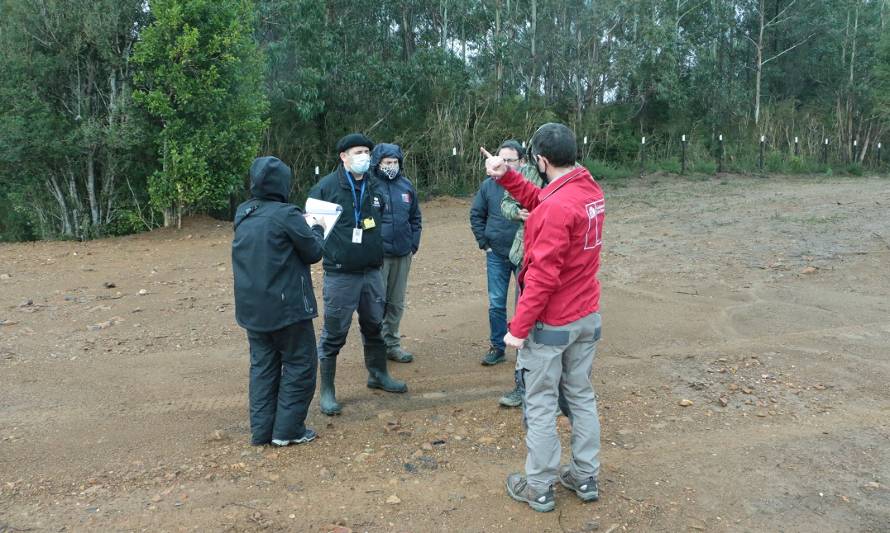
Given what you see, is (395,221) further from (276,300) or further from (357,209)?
(276,300)

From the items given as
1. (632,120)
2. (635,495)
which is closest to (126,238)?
(635,495)

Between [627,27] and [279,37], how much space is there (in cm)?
1345

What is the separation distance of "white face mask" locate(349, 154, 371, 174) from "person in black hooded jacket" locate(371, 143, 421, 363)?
59cm

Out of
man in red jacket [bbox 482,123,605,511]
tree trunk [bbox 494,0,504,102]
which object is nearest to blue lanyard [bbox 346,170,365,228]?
man in red jacket [bbox 482,123,605,511]

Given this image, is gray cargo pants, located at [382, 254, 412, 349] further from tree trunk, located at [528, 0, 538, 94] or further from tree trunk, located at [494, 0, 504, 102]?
tree trunk, located at [528, 0, 538, 94]

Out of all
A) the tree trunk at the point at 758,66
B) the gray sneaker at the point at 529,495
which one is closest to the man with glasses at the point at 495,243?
the gray sneaker at the point at 529,495

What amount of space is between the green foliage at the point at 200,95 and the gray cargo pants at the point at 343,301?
332 inches

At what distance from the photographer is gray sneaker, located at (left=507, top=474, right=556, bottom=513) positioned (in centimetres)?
374

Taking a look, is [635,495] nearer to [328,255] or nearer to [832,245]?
[328,255]

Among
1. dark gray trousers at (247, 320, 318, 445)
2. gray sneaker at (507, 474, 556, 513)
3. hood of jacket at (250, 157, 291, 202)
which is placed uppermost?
hood of jacket at (250, 157, 291, 202)

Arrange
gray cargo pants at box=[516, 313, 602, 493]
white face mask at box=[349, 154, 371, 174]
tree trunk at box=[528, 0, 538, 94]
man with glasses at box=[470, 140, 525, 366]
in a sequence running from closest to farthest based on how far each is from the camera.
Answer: gray cargo pants at box=[516, 313, 602, 493] → white face mask at box=[349, 154, 371, 174] → man with glasses at box=[470, 140, 525, 366] → tree trunk at box=[528, 0, 538, 94]

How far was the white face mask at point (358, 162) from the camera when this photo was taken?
5.08m

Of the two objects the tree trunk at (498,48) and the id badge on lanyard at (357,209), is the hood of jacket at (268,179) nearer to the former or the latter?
the id badge on lanyard at (357,209)

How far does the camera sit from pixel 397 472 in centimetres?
423
